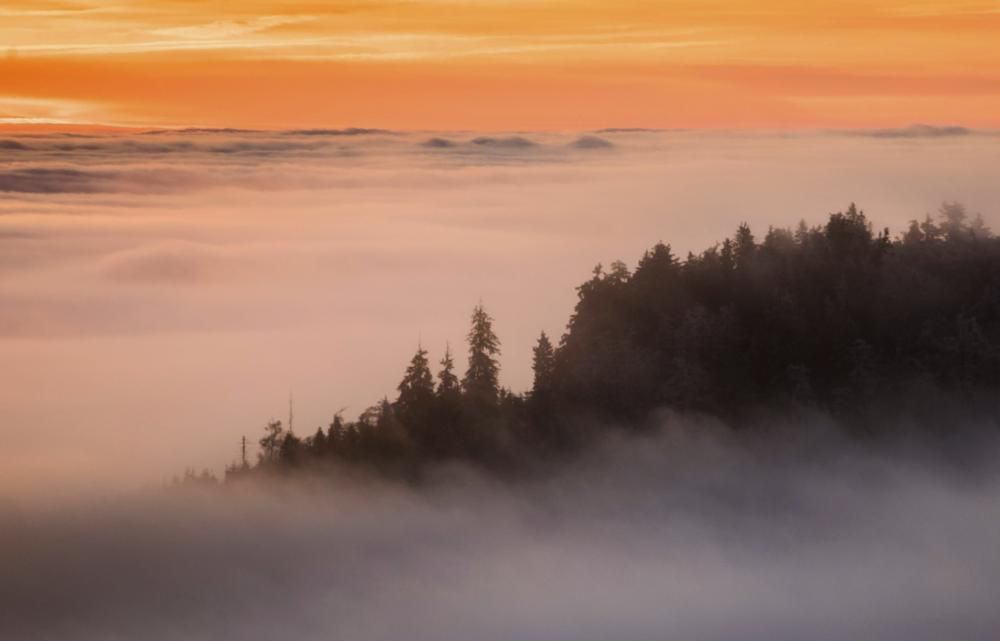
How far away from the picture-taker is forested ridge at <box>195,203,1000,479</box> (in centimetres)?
7669

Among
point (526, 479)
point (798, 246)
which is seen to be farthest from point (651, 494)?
point (798, 246)

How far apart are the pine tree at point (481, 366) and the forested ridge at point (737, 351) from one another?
8 cm

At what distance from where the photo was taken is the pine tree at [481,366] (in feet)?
255

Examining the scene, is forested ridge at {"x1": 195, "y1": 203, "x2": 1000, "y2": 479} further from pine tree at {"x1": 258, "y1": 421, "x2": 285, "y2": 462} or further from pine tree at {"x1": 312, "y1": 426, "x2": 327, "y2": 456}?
pine tree at {"x1": 258, "y1": 421, "x2": 285, "y2": 462}

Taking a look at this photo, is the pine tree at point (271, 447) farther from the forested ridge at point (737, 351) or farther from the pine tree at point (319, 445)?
the forested ridge at point (737, 351)

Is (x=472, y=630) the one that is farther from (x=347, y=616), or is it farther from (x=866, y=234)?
(x=866, y=234)

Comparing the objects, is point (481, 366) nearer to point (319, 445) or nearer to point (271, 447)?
point (319, 445)

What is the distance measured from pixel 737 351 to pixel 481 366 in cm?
1134

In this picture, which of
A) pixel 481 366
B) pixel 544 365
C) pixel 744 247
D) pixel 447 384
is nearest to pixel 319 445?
pixel 447 384

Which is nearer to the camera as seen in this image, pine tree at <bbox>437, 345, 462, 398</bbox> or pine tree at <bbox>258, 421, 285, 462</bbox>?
pine tree at <bbox>437, 345, 462, 398</bbox>

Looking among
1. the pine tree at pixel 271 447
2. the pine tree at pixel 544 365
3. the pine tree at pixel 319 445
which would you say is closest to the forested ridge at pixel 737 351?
the pine tree at pixel 544 365

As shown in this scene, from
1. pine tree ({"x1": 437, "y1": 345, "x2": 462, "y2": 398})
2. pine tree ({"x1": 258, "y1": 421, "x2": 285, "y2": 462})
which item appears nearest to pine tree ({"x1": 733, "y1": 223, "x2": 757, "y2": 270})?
pine tree ({"x1": 437, "y1": 345, "x2": 462, "y2": 398})

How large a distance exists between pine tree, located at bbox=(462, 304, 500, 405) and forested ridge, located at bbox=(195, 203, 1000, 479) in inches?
3.0

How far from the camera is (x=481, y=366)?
260ft
